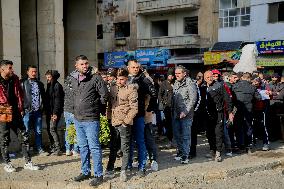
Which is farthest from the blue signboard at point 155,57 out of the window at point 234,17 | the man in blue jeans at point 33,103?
the man in blue jeans at point 33,103

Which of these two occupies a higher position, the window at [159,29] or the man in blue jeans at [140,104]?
the window at [159,29]

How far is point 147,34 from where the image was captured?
119ft

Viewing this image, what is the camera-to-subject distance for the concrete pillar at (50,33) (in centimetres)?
1050

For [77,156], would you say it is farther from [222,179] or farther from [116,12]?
[116,12]

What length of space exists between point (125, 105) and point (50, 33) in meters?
5.17

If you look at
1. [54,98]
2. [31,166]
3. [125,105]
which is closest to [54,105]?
[54,98]

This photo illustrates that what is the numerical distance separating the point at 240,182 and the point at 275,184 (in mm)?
629

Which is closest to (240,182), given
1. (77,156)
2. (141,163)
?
(141,163)

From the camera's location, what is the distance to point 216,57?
28.0m

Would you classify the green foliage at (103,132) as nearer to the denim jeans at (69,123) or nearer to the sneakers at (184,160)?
the denim jeans at (69,123)

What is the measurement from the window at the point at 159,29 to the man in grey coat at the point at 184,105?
28948 mm

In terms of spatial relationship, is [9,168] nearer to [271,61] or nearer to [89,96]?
[89,96]

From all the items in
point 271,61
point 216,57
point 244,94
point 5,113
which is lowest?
point 5,113

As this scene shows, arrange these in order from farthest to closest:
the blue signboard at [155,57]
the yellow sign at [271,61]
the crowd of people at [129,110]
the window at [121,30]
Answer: the window at [121,30] < the blue signboard at [155,57] < the yellow sign at [271,61] < the crowd of people at [129,110]
